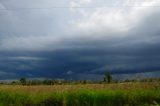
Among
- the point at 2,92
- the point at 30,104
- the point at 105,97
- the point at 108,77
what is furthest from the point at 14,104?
the point at 108,77

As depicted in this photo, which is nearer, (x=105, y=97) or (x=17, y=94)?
(x=105, y=97)

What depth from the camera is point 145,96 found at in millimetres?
28203

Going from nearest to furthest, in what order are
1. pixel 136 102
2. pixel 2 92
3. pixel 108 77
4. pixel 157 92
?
Result: pixel 136 102 < pixel 157 92 < pixel 2 92 < pixel 108 77

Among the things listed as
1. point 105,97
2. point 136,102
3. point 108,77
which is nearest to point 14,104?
point 105,97

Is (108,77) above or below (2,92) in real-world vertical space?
above

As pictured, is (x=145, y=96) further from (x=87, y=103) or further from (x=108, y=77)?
(x=108, y=77)

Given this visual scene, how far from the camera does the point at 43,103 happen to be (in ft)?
95.9

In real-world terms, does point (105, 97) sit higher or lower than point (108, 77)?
lower

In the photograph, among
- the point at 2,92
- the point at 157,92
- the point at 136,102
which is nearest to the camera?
the point at 136,102

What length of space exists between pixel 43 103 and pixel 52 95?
0.87m

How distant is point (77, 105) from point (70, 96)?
1014 millimetres

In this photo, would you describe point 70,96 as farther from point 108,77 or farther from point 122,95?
point 108,77

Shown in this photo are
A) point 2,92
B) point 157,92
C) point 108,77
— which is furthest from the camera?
point 108,77

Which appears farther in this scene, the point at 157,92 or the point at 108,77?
the point at 108,77
